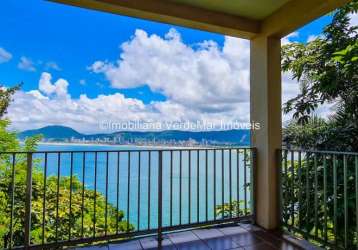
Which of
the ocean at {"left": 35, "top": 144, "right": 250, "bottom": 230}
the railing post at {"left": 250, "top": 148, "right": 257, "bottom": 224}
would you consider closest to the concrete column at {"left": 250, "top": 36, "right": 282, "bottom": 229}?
the railing post at {"left": 250, "top": 148, "right": 257, "bottom": 224}

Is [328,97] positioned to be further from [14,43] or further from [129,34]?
[14,43]

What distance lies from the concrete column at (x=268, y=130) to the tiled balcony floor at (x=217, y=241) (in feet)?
0.85

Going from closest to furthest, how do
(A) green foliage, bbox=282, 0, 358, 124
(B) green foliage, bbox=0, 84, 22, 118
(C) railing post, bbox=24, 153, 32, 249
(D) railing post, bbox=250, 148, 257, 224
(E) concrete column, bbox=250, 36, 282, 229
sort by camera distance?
1. (C) railing post, bbox=24, 153, 32, 249
2. (E) concrete column, bbox=250, 36, 282, 229
3. (D) railing post, bbox=250, 148, 257, 224
4. (A) green foliage, bbox=282, 0, 358, 124
5. (B) green foliage, bbox=0, 84, 22, 118

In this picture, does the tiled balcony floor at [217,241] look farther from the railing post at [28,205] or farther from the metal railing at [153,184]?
the railing post at [28,205]

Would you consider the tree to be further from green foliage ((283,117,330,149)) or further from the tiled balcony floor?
green foliage ((283,117,330,149))

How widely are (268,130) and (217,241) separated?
52.5 inches

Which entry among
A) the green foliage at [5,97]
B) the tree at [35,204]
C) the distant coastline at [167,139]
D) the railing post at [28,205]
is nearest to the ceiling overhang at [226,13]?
the distant coastline at [167,139]

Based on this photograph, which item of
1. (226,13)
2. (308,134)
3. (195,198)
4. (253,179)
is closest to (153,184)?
(195,198)

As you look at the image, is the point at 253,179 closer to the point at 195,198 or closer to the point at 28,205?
the point at 195,198

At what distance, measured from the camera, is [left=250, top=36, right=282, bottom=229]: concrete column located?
119 inches

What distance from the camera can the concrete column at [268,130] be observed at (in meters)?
3.01

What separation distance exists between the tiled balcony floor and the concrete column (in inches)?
10.2

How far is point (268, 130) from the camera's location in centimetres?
301

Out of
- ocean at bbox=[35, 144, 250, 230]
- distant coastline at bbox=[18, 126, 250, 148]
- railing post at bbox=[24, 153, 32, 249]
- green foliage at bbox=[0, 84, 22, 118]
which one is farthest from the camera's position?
green foliage at bbox=[0, 84, 22, 118]
